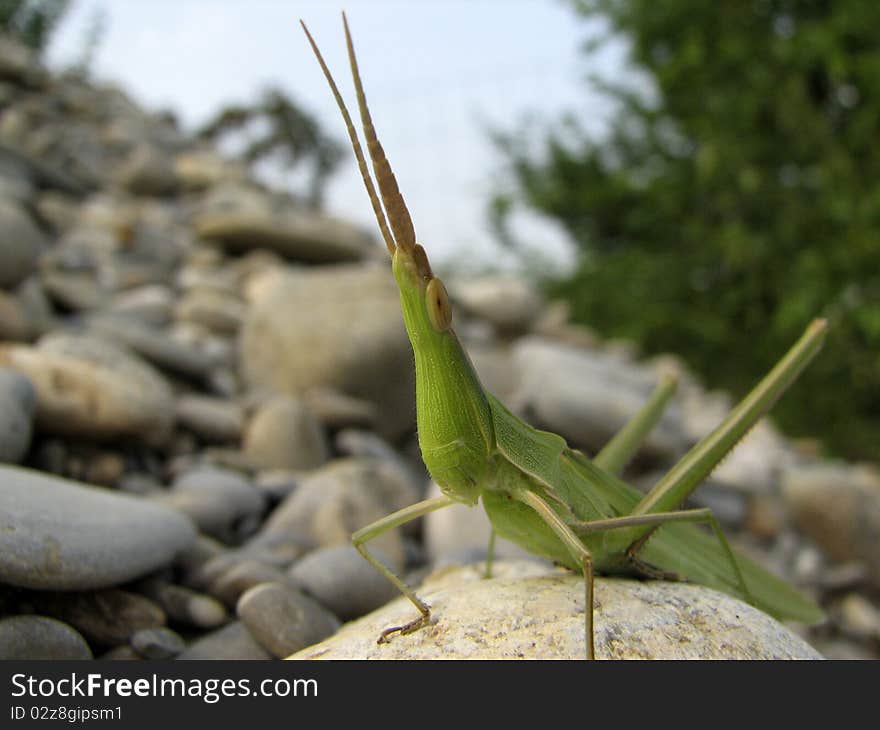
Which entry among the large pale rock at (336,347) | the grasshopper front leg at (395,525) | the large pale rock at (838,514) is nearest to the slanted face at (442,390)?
the grasshopper front leg at (395,525)

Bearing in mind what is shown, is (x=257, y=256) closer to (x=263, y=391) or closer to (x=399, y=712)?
(x=263, y=391)

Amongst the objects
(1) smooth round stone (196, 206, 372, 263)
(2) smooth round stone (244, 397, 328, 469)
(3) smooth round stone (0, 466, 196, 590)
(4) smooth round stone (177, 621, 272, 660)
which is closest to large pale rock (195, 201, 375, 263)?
(1) smooth round stone (196, 206, 372, 263)

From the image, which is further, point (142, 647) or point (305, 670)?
point (142, 647)

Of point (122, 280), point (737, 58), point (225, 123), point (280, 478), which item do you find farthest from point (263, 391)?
point (225, 123)

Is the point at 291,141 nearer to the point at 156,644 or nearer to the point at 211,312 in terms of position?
A: the point at 211,312

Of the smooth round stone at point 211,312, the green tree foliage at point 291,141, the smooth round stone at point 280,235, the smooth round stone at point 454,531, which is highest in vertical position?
the green tree foliage at point 291,141

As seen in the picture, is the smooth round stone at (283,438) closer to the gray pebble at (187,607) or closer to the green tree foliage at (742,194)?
the gray pebble at (187,607)
